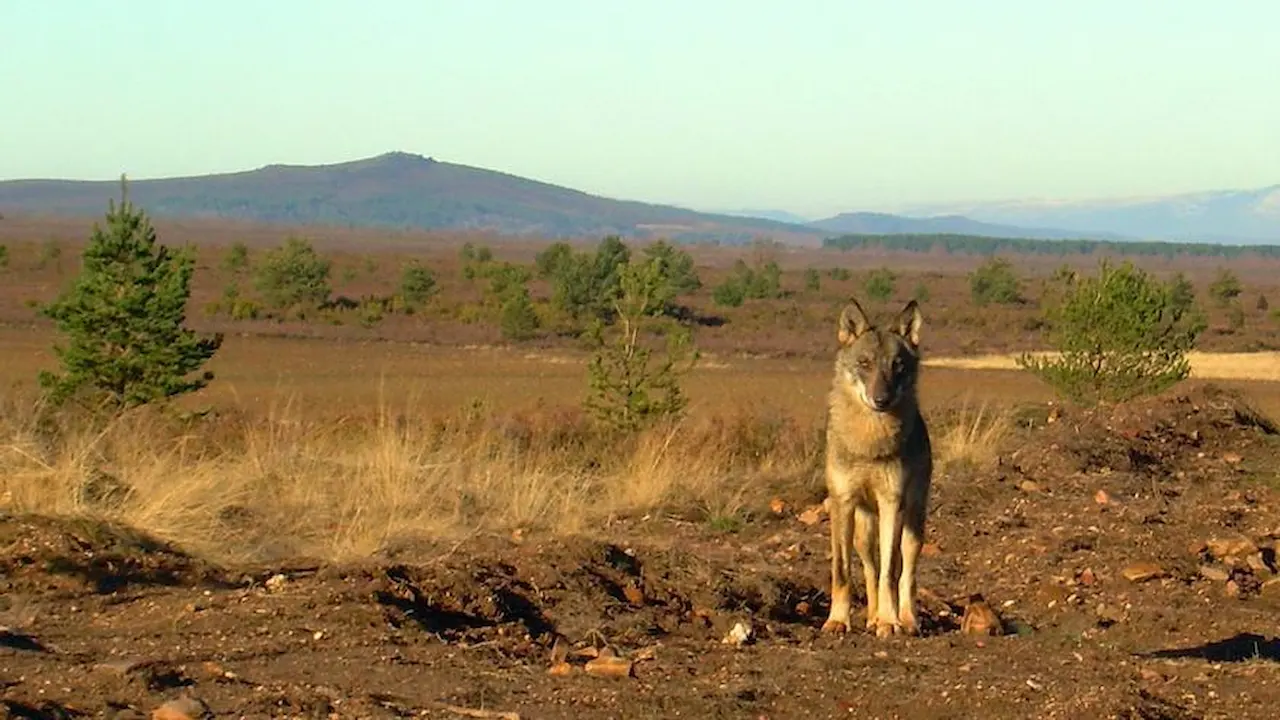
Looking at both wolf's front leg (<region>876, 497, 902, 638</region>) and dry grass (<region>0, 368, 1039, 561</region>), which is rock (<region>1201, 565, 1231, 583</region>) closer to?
wolf's front leg (<region>876, 497, 902, 638</region>)

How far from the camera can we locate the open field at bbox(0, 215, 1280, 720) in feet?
21.5

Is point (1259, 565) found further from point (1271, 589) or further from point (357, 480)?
point (357, 480)

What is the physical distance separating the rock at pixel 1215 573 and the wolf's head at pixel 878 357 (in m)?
2.66

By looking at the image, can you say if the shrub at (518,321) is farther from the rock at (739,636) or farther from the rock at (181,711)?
the rock at (181,711)

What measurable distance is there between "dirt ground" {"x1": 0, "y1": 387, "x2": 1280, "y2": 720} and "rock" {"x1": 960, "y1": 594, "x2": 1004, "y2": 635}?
0.11 m

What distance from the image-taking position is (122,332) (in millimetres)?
18359

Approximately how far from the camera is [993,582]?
33.7 feet

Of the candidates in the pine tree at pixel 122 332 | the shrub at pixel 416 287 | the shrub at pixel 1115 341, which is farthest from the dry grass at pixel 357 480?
the shrub at pixel 416 287

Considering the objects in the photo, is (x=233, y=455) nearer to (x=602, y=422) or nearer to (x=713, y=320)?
(x=602, y=422)

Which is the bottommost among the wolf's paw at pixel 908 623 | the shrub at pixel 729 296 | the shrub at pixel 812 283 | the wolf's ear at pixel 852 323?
the shrub at pixel 812 283

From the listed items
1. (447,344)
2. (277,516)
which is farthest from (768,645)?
(447,344)

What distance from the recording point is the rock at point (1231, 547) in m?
10.6

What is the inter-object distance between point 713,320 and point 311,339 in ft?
71.0

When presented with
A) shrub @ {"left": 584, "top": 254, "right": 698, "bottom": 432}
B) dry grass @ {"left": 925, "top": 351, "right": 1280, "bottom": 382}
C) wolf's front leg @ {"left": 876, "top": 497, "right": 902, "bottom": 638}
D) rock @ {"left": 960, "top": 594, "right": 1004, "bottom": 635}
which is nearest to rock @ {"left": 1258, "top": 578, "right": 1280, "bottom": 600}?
rock @ {"left": 960, "top": 594, "right": 1004, "bottom": 635}
